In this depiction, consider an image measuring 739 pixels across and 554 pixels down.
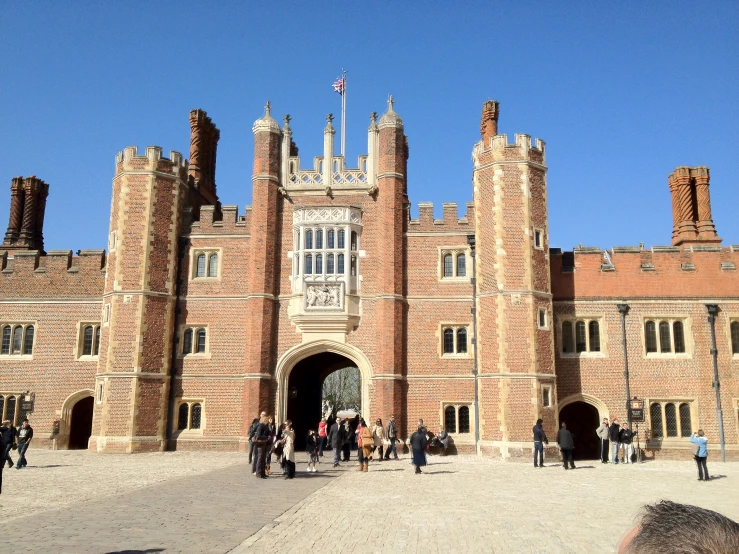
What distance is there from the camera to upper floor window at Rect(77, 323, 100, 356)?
90.8ft

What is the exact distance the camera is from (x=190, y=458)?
2228cm

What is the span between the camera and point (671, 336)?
997 inches

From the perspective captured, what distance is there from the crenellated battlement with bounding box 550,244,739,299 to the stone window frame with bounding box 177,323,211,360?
13872 millimetres

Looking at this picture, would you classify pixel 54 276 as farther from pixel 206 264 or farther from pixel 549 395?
pixel 549 395

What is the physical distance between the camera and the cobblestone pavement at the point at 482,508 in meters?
8.81

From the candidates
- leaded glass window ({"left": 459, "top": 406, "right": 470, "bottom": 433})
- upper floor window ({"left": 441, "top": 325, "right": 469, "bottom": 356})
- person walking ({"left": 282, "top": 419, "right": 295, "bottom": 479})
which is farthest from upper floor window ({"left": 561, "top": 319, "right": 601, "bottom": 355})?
person walking ({"left": 282, "top": 419, "right": 295, "bottom": 479})

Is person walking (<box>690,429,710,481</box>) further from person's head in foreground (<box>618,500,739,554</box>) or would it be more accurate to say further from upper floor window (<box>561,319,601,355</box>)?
person's head in foreground (<box>618,500,739,554</box>)

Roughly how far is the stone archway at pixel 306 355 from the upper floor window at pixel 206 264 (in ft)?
15.1

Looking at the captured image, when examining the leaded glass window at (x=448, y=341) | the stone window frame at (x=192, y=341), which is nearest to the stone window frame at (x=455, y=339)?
the leaded glass window at (x=448, y=341)

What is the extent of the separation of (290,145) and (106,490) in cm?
1732

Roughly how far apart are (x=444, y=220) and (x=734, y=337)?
11.9 m

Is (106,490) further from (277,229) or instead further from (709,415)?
(709,415)

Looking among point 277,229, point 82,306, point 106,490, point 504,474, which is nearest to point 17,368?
point 82,306

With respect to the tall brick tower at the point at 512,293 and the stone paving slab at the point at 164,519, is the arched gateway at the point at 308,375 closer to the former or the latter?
the tall brick tower at the point at 512,293
